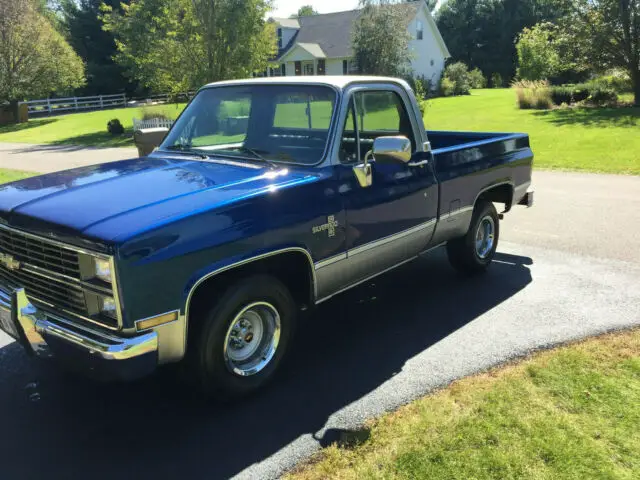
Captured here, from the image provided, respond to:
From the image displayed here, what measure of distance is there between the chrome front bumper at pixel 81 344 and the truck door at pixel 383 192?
1.67 metres

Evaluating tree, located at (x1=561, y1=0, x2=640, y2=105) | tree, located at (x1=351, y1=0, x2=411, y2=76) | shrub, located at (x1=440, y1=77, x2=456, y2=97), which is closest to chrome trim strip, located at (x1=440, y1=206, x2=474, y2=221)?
tree, located at (x1=561, y1=0, x2=640, y2=105)

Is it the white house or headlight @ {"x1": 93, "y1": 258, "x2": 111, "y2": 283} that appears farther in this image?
the white house

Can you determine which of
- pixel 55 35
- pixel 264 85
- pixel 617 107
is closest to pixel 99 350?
pixel 264 85

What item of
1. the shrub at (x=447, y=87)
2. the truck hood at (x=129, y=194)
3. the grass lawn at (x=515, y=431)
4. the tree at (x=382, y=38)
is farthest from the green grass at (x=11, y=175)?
the shrub at (x=447, y=87)

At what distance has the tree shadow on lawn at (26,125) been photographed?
32500 millimetres

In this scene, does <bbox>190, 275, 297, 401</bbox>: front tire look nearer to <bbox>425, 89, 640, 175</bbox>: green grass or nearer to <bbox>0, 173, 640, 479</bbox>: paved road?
<bbox>0, 173, 640, 479</bbox>: paved road

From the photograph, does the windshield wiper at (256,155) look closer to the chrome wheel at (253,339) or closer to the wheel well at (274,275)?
the wheel well at (274,275)

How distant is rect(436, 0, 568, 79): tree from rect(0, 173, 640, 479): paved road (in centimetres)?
6545

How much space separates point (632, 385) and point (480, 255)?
244 centimetres

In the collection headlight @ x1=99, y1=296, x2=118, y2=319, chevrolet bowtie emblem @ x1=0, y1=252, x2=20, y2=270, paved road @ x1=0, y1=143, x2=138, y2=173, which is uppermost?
chevrolet bowtie emblem @ x1=0, y1=252, x2=20, y2=270

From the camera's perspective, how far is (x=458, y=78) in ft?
147

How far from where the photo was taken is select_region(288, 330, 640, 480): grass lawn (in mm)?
2947

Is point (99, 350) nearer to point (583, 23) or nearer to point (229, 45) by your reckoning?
point (229, 45)

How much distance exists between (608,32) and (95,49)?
1607 inches
